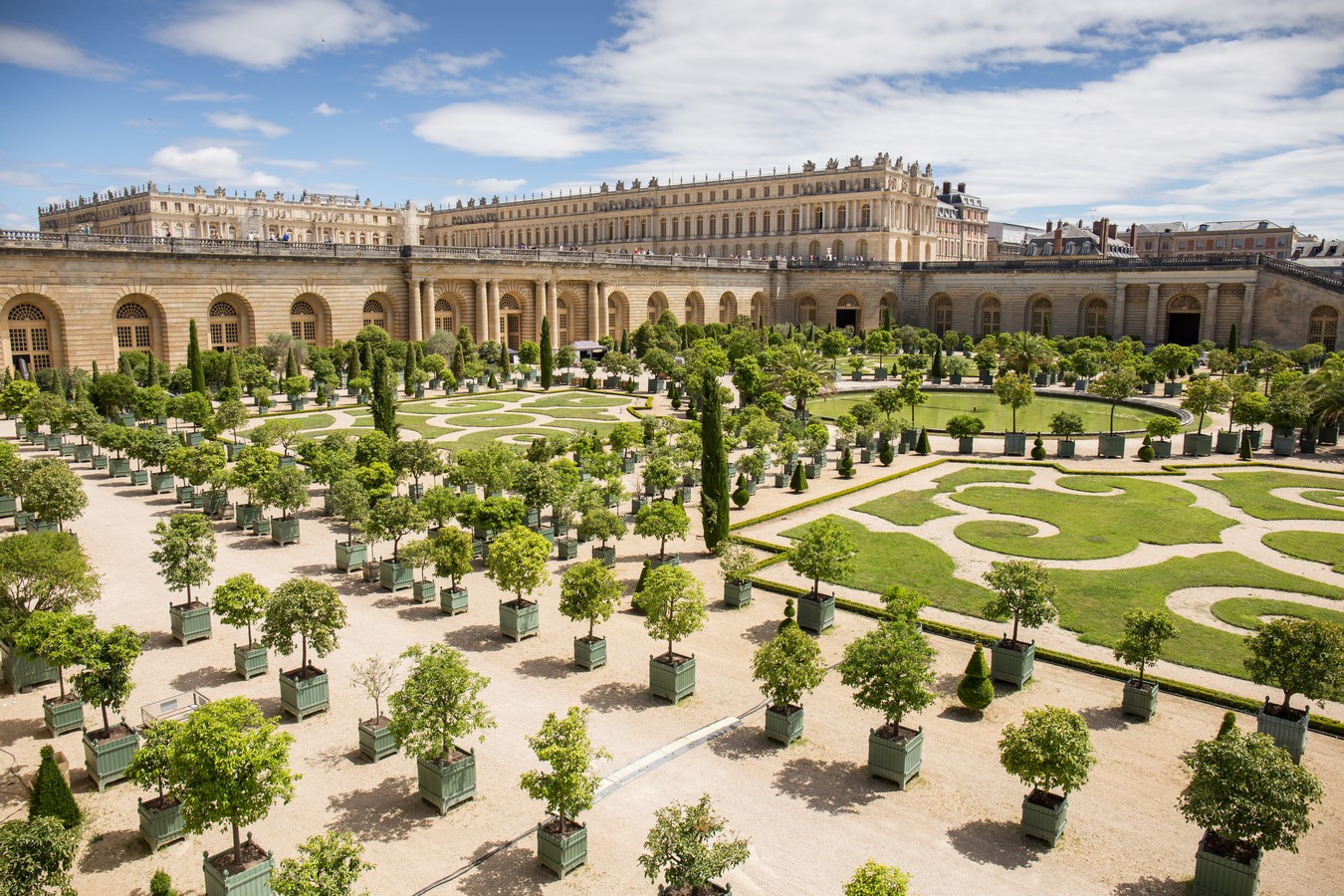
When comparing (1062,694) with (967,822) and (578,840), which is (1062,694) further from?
(578,840)

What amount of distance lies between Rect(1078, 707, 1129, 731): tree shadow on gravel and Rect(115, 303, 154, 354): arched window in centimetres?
5256

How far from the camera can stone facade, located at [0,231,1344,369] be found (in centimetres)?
5044

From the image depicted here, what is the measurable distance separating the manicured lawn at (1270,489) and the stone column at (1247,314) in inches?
1617

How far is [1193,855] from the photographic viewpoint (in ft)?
40.2

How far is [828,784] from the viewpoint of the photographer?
554 inches

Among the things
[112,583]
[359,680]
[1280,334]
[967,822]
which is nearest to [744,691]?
[967,822]

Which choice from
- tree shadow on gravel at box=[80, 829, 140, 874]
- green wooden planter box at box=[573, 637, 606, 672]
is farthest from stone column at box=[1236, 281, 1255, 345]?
tree shadow on gravel at box=[80, 829, 140, 874]

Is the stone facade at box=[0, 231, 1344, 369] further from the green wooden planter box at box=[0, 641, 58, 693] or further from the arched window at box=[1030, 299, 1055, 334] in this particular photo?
the green wooden planter box at box=[0, 641, 58, 693]

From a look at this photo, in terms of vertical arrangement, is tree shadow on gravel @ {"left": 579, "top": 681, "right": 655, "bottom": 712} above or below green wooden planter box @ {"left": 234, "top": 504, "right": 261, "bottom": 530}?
below

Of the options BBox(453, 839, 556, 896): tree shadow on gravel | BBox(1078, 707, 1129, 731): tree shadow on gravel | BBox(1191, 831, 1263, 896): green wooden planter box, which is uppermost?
BBox(1191, 831, 1263, 896): green wooden planter box

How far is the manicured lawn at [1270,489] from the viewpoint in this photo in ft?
94.2

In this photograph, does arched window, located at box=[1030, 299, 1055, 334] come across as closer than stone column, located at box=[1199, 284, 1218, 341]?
No

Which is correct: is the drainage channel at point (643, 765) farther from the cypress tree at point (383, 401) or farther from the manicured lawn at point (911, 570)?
the cypress tree at point (383, 401)

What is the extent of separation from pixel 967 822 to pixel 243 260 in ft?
182
